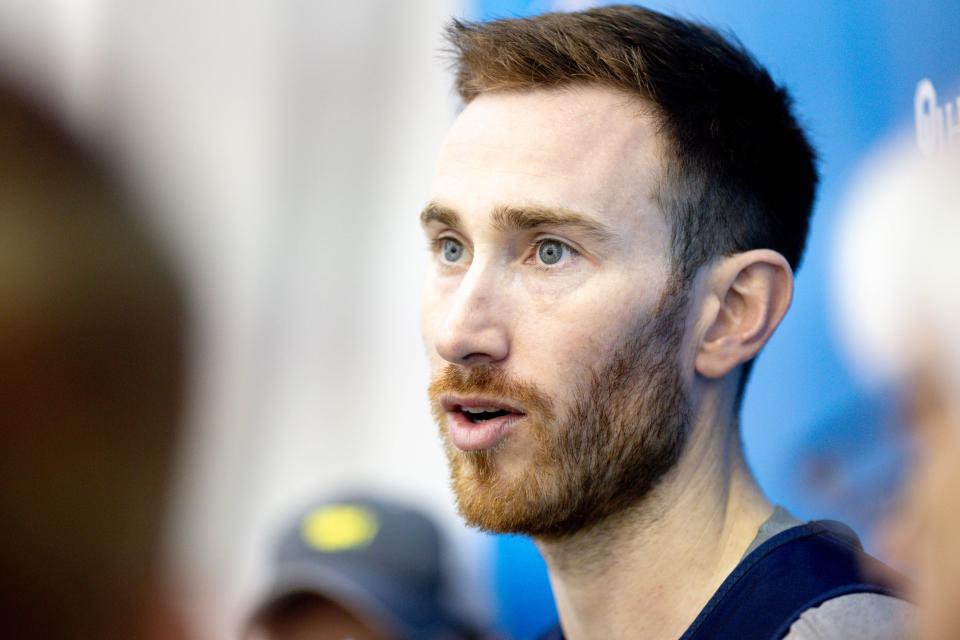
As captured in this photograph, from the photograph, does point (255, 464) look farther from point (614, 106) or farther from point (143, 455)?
point (143, 455)

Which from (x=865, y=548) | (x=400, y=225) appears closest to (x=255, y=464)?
(x=400, y=225)

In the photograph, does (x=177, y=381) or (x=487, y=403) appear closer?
(x=177, y=381)

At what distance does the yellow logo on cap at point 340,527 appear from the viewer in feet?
7.19

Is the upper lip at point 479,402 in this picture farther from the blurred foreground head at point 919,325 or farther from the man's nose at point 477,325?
the blurred foreground head at point 919,325

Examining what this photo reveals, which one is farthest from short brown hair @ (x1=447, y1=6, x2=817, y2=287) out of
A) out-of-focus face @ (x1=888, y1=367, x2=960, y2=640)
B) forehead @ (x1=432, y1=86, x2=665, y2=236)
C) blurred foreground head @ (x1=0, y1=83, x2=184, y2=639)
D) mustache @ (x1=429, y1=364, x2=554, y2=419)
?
blurred foreground head @ (x1=0, y1=83, x2=184, y2=639)

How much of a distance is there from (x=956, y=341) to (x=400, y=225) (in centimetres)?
218

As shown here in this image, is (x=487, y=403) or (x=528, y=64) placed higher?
(x=528, y=64)

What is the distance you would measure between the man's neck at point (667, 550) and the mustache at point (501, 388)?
0.19 metres

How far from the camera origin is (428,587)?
7.22 feet

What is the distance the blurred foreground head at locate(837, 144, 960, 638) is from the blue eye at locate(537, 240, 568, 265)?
1.41 ft

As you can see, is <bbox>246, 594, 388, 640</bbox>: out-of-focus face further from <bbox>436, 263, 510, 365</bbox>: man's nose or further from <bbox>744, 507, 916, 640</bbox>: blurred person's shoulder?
<bbox>744, 507, 916, 640</bbox>: blurred person's shoulder

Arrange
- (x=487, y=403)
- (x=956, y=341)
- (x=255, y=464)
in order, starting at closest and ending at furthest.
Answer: (x=956, y=341)
(x=487, y=403)
(x=255, y=464)

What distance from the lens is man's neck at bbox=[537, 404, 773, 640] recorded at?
147 cm

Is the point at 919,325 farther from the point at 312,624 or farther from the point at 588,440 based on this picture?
the point at 312,624
